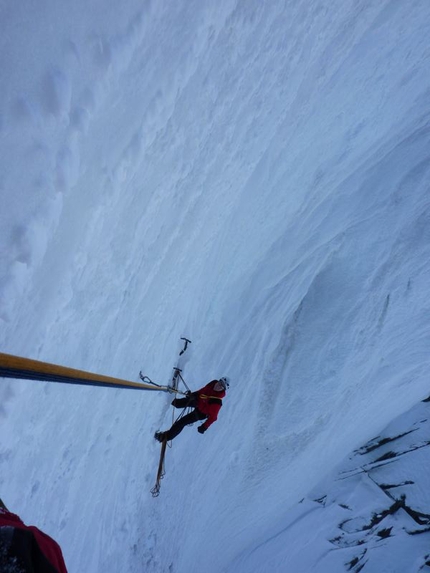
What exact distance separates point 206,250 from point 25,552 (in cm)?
457

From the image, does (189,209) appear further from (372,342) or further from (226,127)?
(372,342)

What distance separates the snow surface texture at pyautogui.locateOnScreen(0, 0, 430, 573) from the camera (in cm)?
304

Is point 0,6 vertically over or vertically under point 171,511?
over

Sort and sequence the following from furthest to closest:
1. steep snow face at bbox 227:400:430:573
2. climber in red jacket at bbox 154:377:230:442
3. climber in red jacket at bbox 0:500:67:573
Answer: steep snow face at bbox 227:400:430:573
climber in red jacket at bbox 154:377:230:442
climber in red jacket at bbox 0:500:67:573

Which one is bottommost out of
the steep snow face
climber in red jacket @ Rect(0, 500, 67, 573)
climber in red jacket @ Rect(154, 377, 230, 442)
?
climber in red jacket @ Rect(0, 500, 67, 573)

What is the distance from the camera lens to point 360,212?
769 cm

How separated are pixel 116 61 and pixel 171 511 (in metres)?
6.09

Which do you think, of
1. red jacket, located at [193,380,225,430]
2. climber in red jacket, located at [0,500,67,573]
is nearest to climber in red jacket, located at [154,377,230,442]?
red jacket, located at [193,380,225,430]

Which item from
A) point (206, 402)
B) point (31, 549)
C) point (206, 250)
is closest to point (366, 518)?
point (206, 402)

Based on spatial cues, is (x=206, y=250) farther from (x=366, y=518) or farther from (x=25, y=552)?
(x=366, y=518)

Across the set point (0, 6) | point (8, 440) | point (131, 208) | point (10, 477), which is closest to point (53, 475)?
point (10, 477)

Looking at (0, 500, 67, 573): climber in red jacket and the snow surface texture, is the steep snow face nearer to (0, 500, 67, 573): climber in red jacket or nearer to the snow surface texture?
the snow surface texture

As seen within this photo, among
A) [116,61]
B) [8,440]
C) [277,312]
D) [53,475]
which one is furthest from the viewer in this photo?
[277,312]

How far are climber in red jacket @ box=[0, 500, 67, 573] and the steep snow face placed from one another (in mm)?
7575
